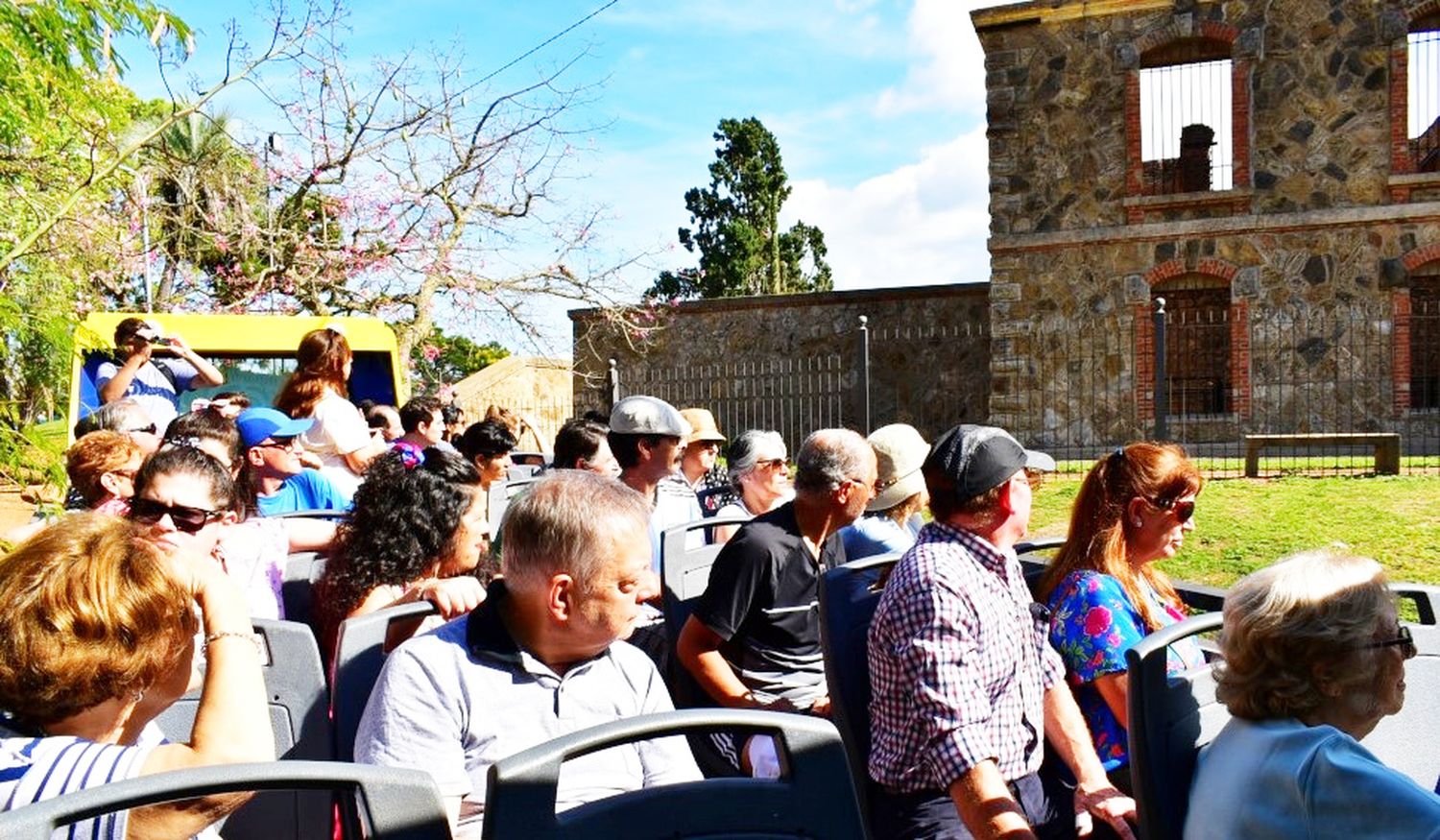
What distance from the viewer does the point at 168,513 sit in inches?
120

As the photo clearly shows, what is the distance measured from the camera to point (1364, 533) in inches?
318

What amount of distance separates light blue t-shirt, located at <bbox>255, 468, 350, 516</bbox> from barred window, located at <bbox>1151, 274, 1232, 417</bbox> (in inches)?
546

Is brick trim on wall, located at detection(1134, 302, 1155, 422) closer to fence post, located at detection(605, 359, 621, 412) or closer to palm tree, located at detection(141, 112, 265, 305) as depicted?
fence post, located at detection(605, 359, 621, 412)

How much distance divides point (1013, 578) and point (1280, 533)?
6398 millimetres

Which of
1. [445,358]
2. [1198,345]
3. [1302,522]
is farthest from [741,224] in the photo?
[1302,522]

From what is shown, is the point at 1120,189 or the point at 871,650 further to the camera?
the point at 1120,189

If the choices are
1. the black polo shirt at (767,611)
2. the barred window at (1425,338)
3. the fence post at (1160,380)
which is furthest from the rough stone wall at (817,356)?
the black polo shirt at (767,611)

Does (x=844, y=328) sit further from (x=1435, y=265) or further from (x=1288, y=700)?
(x=1288, y=700)

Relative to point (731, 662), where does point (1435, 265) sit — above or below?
above

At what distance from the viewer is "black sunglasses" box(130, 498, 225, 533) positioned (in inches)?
120

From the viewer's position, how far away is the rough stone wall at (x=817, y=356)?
17.8 metres

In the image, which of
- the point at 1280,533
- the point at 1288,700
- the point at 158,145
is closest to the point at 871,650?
the point at 1288,700

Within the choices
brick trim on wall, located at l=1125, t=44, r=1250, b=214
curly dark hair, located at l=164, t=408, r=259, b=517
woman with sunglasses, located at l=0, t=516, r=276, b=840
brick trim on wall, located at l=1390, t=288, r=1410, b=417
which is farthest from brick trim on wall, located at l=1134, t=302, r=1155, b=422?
woman with sunglasses, located at l=0, t=516, r=276, b=840

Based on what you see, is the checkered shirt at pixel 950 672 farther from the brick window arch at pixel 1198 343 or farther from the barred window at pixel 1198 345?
the barred window at pixel 1198 345
